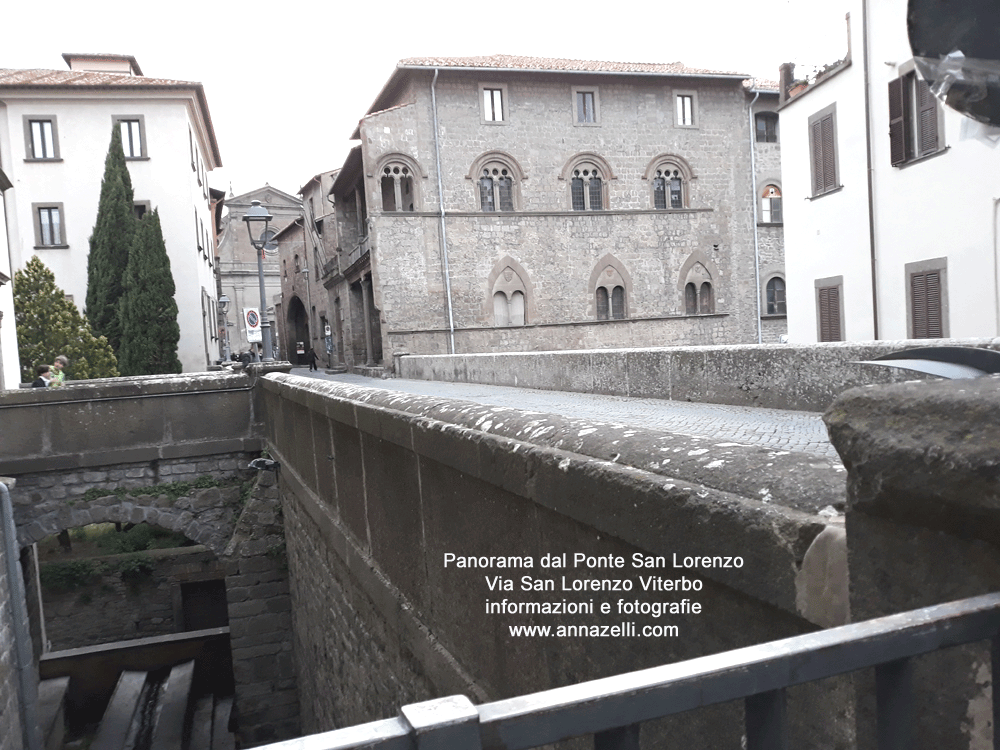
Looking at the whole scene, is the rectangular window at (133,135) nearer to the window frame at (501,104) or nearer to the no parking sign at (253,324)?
the window frame at (501,104)

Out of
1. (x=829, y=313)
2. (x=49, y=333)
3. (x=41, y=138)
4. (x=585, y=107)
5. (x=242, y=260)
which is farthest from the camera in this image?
(x=242, y=260)

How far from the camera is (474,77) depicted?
1145 inches

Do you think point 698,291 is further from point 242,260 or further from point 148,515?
point 242,260

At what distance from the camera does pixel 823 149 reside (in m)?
17.5

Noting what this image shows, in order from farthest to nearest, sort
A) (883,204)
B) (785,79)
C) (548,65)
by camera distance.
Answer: (548,65)
(785,79)
(883,204)

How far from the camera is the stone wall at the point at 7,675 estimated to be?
324 inches

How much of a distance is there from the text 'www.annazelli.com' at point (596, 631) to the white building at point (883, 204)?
42.7 feet

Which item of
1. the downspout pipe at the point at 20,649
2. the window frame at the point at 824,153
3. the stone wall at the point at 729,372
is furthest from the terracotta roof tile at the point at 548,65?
the downspout pipe at the point at 20,649

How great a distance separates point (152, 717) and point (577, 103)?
26.3 m

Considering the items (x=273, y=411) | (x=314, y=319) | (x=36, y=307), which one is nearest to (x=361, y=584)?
(x=273, y=411)

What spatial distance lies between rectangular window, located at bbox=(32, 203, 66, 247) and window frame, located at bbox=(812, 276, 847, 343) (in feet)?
86.5

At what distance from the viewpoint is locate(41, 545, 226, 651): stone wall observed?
56.7 feet

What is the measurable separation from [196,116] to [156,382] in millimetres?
24076

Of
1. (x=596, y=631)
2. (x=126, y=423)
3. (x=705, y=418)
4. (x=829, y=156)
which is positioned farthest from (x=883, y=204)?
(x=596, y=631)
